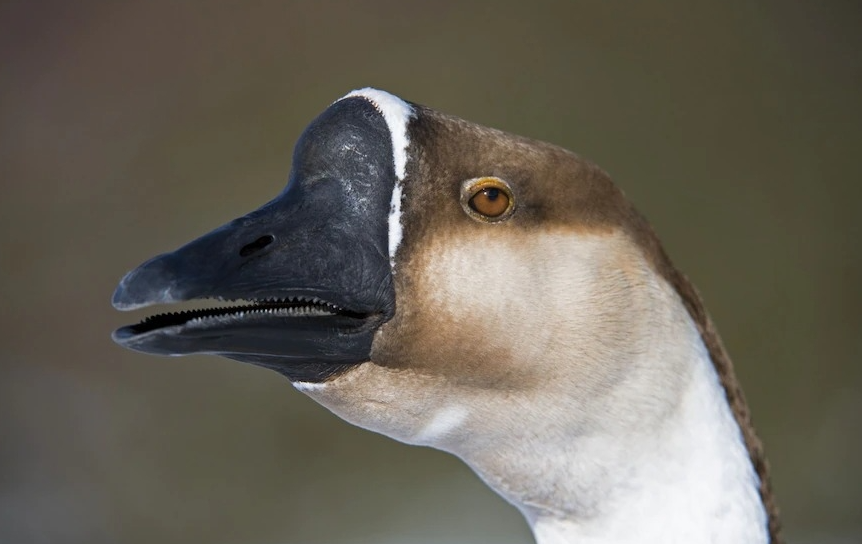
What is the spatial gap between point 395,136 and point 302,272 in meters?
0.27

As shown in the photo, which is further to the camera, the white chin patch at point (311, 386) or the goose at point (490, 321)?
the white chin patch at point (311, 386)

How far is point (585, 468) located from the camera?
5.47ft

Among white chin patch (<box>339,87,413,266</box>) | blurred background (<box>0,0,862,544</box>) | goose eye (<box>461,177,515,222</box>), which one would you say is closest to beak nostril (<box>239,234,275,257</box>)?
white chin patch (<box>339,87,413,266</box>)

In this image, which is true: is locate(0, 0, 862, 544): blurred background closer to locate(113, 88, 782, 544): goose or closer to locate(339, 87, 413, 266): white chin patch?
locate(113, 88, 782, 544): goose

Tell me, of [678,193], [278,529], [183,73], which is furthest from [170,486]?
[678,193]

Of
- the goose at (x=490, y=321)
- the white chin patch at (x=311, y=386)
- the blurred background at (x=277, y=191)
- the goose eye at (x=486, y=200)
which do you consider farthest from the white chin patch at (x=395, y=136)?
the blurred background at (x=277, y=191)

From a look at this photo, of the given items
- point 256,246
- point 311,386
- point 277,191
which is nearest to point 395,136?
point 256,246

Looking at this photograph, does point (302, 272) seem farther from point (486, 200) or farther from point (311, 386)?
point (486, 200)

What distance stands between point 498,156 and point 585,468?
0.56 m

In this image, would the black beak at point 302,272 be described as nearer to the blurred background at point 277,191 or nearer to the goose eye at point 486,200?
the goose eye at point 486,200

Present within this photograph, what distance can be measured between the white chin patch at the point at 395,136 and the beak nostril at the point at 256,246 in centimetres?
19

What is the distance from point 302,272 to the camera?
56.2 inches

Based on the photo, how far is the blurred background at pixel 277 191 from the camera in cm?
634

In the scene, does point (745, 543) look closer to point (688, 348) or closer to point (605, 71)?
point (688, 348)
